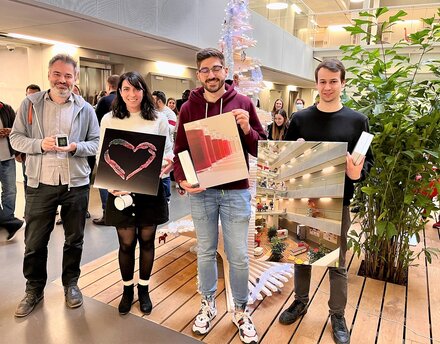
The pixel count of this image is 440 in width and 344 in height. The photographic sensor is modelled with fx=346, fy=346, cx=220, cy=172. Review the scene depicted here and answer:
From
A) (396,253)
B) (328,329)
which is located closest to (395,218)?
(396,253)

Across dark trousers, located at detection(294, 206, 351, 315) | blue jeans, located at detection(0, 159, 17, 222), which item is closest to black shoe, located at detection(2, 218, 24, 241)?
blue jeans, located at detection(0, 159, 17, 222)

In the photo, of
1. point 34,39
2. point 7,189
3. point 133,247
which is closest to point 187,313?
point 133,247

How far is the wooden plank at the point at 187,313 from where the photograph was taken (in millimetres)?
2212

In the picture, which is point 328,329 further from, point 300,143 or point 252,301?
point 300,143

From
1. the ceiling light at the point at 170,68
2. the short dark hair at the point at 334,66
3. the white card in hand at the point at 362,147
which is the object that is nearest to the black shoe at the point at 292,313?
the white card in hand at the point at 362,147

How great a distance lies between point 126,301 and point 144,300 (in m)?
0.12

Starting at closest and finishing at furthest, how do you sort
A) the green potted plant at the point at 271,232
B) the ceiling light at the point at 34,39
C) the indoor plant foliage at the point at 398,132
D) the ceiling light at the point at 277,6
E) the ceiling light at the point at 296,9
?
1. the green potted plant at the point at 271,232
2. the indoor plant foliage at the point at 398,132
3. the ceiling light at the point at 34,39
4. the ceiling light at the point at 277,6
5. the ceiling light at the point at 296,9

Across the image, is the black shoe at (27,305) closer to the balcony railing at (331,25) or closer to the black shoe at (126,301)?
the black shoe at (126,301)

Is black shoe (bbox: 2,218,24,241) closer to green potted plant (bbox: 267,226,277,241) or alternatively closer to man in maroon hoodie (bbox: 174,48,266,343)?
man in maroon hoodie (bbox: 174,48,266,343)

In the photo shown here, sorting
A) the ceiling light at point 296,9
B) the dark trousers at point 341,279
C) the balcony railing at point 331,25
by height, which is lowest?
the dark trousers at point 341,279

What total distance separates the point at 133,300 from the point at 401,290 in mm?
2070

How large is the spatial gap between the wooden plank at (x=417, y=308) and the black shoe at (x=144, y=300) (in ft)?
5.42

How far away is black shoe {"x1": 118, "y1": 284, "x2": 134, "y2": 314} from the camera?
7.52ft

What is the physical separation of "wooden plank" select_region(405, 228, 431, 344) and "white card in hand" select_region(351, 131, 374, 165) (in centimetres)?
128
